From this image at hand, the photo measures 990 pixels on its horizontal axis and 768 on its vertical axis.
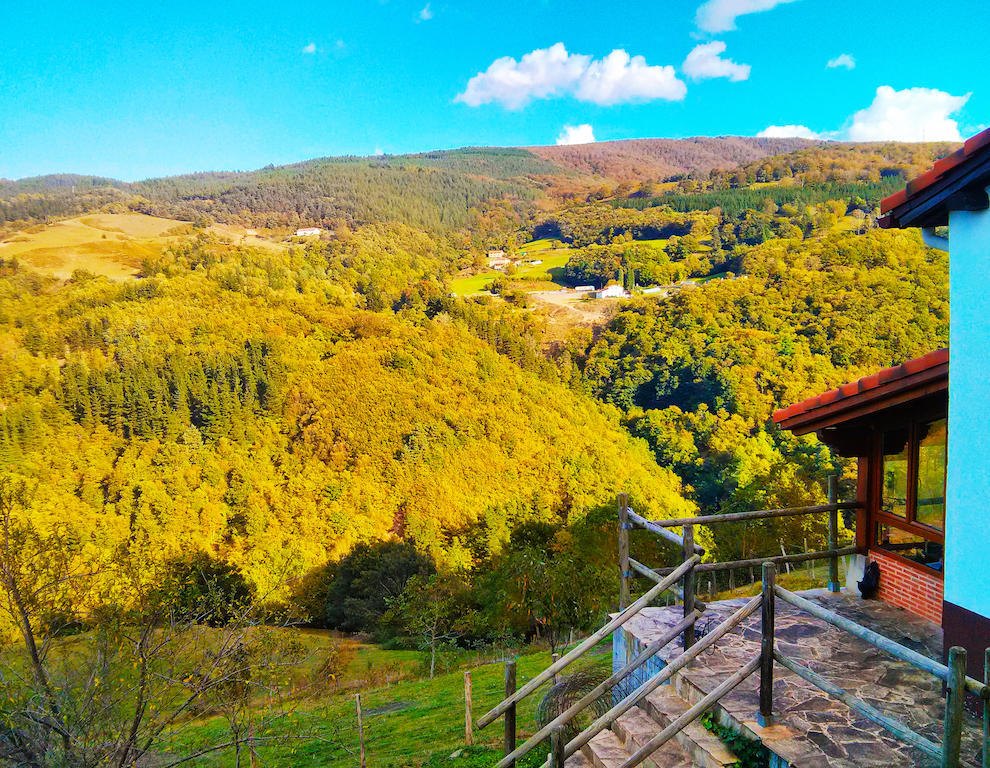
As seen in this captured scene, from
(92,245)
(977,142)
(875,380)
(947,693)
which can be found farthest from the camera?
(92,245)

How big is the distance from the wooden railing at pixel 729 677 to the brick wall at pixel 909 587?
34 centimetres

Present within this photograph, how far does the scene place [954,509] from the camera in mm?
3768

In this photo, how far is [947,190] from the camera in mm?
3598

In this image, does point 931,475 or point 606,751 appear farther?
point 931,475

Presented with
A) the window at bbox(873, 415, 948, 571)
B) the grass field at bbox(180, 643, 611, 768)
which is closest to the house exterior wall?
the window at bbox(873, 415, 948, 571)

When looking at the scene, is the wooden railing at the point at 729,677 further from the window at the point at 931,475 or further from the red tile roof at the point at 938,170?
the red tile roof at the point at 938,170

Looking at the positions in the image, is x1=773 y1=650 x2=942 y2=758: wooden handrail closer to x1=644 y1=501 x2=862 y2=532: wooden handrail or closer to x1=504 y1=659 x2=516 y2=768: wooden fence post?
x1=504 y1=659 x2=516 y2=768: wooden fence post

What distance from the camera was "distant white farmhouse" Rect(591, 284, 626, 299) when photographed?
78.2 metres

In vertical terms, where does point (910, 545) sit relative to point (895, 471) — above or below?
below

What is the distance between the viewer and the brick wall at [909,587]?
5.13 meters

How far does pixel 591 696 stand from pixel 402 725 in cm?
999

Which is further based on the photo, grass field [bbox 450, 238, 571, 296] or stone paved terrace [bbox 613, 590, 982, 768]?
grass field [bbox 450, 238, 571, 296]

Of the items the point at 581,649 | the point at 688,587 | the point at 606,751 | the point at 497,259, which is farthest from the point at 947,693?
the point at 497,259

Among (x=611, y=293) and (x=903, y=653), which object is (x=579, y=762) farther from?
(x=611, y=293)
